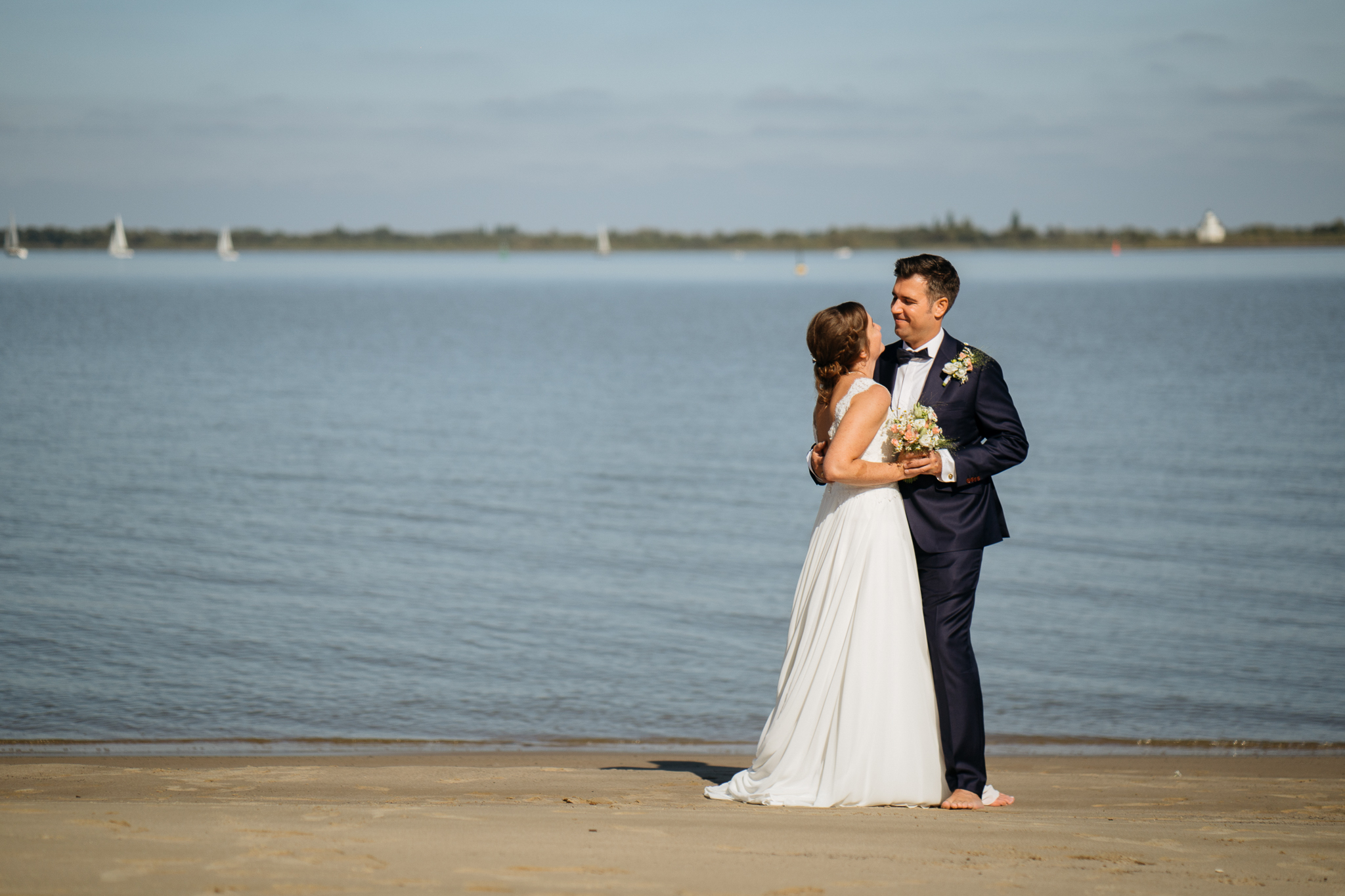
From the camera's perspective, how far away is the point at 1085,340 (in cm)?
4959

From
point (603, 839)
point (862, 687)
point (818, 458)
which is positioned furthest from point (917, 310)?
point (603, 839)

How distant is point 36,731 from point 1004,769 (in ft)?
19.3

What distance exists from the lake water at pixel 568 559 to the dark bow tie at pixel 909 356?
3468 mm

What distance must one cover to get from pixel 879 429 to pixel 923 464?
0.79 ft

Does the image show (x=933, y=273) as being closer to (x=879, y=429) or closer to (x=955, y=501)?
(x=879, y=429)

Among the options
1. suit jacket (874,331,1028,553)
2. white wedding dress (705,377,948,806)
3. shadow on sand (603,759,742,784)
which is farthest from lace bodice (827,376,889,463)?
shadow on sand (603,759,742,784)

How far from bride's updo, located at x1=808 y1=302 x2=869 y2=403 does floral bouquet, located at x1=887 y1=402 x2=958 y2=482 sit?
32cm

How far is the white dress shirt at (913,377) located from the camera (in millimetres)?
5211

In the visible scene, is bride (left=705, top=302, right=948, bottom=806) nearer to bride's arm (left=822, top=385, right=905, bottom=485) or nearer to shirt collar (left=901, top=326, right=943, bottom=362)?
bride's arm (left=822, top=385, right=905, bottom=485)

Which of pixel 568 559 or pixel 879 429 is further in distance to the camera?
pixel 568 559

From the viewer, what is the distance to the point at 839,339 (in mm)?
5035

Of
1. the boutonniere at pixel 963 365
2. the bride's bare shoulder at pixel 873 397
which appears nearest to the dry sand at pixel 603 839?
the bride's bare shoulder at pixel 873 397

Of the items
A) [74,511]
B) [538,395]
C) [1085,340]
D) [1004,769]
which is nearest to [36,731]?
[1004,769]

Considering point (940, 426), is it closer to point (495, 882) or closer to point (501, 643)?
point (495, 882)
